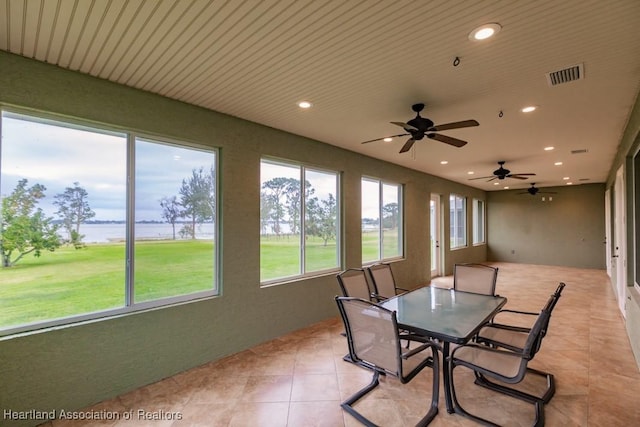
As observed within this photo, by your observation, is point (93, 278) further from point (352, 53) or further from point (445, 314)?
point (445, 314)

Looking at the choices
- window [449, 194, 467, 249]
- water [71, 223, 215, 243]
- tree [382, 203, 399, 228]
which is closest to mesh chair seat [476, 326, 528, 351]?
water [71, 223, 215, 243]

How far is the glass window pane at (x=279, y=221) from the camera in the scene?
4055mm

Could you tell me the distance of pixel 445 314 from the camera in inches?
107

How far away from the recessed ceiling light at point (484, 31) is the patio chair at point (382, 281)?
2.58 metres

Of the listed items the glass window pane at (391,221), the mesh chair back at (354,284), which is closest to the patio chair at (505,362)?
the mesh chair back at (354,284)

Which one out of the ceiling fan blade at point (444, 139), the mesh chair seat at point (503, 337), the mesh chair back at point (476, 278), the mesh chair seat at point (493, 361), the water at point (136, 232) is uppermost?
the ceiling fan blade at point (444, 139)

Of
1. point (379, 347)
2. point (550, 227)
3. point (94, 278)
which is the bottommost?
point (379, 347)

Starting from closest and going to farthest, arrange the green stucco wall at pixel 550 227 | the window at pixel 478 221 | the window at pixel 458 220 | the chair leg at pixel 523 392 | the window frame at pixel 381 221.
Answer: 1. the chair leg at pixel 523 392
2. the window frame at pixel 381 221
3. the window at pixel 458 220
4. the green stucco wall at pixel 550 227
5. the window at pixel 478 221

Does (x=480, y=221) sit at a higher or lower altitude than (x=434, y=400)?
higher

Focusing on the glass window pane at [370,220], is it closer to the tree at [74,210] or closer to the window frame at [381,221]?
the window frame at [381,221]

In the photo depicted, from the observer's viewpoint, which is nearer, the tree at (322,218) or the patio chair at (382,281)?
the patio chair at (382,281)

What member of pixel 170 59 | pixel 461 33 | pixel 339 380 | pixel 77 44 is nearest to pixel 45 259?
pixel 77 44

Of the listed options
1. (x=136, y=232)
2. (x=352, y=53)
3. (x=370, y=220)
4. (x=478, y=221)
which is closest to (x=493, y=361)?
(x=352, y=53)

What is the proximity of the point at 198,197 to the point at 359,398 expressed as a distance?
8.64ft
